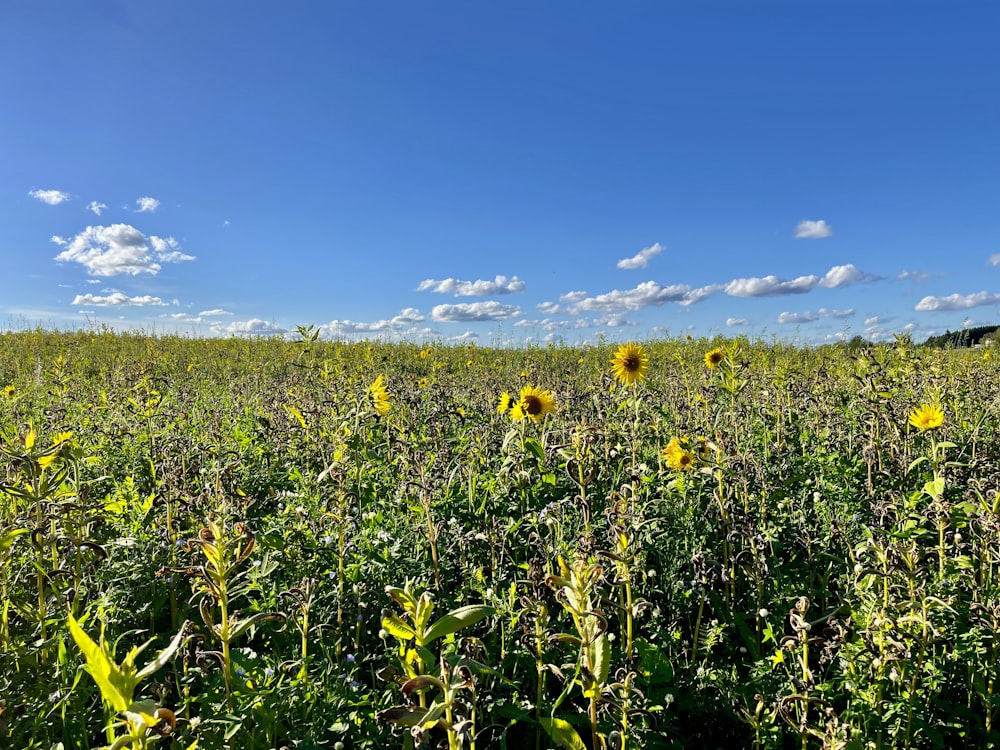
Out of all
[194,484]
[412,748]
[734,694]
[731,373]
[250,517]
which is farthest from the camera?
[731,373]

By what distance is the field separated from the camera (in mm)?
1339

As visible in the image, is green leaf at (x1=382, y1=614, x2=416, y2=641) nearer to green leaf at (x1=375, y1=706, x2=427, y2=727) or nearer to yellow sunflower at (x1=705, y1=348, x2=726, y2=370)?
green leaf at (x1=375, y1=706, x2=427, y2=727)

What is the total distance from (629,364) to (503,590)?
2647 millimetres

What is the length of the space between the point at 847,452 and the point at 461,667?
3450 mm

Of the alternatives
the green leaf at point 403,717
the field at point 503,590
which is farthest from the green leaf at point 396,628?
the green leaf at point 403,717

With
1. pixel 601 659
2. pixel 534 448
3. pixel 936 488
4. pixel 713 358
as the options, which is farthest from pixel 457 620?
pixel 713 358

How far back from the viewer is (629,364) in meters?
4.32

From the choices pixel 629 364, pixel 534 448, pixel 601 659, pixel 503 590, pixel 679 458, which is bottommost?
pixel 503 590

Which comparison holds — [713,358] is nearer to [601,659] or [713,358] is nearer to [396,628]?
[601,659]

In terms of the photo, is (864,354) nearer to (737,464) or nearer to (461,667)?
(737,464)

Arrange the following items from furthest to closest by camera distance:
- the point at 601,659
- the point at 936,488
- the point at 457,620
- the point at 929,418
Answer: the point at 929,418, the point at 936,488, the point at 601,659, the point at 457,620

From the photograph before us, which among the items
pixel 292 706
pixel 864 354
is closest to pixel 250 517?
pixel 292 706

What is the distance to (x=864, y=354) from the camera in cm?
404

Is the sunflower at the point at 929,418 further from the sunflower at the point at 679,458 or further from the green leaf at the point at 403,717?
the green leaf at the point at 403,717
